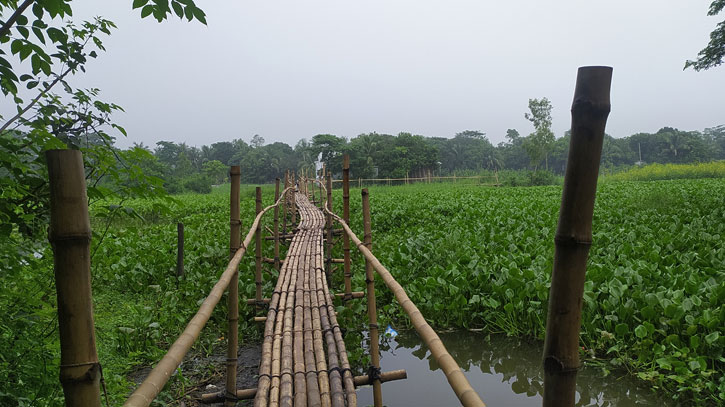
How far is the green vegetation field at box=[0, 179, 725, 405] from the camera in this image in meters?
3.08

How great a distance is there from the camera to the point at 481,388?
12.6 ft

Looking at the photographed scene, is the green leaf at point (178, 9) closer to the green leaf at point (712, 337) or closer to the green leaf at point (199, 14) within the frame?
the green leaf at point (199, 14)

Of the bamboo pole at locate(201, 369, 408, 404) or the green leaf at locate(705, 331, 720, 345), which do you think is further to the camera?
the green leaf at locate(705, 331, 720, 345)

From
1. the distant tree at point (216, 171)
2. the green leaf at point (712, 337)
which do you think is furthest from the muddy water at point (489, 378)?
the distant tree at point (216, 171)

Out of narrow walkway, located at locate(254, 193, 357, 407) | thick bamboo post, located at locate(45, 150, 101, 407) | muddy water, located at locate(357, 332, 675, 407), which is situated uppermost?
thick bamboo post, located at locate(45, 150, 101, 407)

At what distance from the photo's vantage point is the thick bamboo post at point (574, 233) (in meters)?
0.79

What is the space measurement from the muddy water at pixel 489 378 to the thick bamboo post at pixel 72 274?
10.1ft

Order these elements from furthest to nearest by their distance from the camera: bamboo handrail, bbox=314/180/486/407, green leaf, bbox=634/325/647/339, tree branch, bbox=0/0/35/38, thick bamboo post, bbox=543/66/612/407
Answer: green leaf, bbox=634/325/647/339, tree branch, bbox=0/0/35/38, bamboo handrail, bbox=314/180/486/407, thick bamboo post, bbox=543/66/612/407

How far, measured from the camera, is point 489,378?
3988mm

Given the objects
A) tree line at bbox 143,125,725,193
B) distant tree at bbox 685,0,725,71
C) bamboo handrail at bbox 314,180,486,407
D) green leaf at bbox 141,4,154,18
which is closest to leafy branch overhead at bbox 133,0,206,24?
green leaf at bbox 141,4,154,18

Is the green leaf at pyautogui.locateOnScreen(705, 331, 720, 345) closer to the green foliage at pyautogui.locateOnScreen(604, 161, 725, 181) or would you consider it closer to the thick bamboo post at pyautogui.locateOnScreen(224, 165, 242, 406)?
the thick bamboo post at pyautogui.locateOnScreen(224, 165, 242, 406)

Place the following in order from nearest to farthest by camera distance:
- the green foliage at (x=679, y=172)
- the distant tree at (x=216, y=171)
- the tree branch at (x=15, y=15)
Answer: the tree branch at (x=15, y=15) < the green foliage at (x=679, y=172) < the distant tree at (x=216, y=171)

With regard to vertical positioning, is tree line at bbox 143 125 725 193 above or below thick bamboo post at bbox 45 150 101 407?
above

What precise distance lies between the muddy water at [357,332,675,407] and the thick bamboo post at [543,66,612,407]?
306 cm
